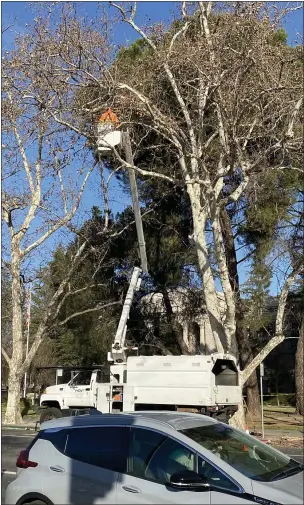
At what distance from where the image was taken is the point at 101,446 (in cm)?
521

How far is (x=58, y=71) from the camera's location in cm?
1816

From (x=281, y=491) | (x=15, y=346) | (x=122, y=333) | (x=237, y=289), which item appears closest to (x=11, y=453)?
(x=122, y=333)

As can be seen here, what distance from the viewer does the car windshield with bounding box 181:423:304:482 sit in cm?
474

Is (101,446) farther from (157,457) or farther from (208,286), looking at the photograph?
(208,286)

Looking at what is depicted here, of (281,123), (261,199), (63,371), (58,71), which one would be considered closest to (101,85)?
(58,71)

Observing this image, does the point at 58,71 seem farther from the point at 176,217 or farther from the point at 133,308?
the point at 133,308

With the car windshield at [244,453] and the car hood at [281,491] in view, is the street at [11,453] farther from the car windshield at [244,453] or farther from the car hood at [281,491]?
the car hood at [281,491]

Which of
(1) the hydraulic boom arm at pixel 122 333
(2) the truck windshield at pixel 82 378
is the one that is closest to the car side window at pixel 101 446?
(1) the hydraulic boom arm at pixel 122 333

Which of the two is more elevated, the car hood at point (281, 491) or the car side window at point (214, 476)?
the car side window at point (214, 476)

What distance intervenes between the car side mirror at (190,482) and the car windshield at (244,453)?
345mm

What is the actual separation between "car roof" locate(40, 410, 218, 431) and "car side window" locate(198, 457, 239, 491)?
45cm

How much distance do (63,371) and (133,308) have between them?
5.65 meters

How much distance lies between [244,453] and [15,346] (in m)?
21.0

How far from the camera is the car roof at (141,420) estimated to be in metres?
5.17
